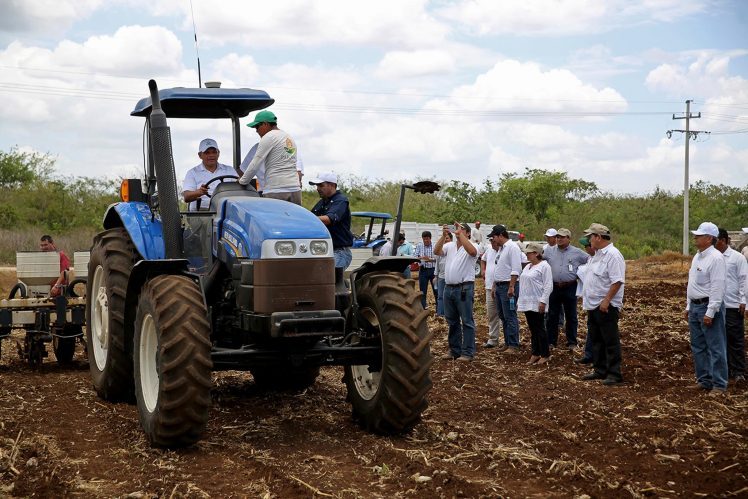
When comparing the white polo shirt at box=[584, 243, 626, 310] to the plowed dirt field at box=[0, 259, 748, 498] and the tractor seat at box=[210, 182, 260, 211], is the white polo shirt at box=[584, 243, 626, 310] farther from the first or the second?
the tractor seat at box=[210, 182, 260, 211]

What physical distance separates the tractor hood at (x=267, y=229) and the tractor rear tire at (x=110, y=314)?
1.21m

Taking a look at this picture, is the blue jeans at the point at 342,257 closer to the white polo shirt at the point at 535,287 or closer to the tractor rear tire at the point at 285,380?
the tractor rear tire at the point at 285,380

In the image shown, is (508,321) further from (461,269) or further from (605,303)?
(605,303)

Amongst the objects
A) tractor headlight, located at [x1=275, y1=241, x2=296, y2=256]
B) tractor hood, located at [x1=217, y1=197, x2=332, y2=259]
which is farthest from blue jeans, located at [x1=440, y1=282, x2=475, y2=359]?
tractor headlight, located at [x1=275, y1=241, x2=296, y2=256]

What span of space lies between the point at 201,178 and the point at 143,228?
66 cm

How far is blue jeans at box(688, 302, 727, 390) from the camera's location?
8945 mm

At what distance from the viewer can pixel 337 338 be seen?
7.16 metres

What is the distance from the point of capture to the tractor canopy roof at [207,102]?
7633 millimetres

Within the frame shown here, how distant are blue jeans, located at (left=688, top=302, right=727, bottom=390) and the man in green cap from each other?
4.48 metres

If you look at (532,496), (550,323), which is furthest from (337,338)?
(550,323)

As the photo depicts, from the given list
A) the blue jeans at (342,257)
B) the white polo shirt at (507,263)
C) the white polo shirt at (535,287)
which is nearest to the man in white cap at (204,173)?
the blue jeans at (342,257)

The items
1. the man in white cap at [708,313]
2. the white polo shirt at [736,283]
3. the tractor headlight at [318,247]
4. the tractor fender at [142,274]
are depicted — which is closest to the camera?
the tractor headlight at [318,247]

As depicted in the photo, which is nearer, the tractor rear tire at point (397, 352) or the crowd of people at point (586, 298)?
the tractor rear tire at point (397, 352)

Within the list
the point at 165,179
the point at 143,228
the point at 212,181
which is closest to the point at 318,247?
the point at 165,179
